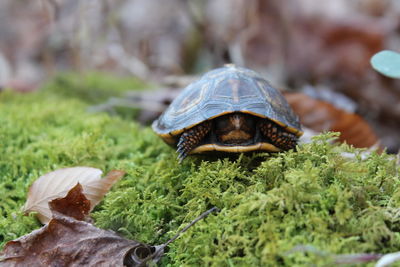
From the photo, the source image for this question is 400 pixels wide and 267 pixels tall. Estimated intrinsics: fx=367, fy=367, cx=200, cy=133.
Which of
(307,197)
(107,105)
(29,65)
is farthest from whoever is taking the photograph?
(29,65)

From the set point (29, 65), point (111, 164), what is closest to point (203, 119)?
point (111, 164)

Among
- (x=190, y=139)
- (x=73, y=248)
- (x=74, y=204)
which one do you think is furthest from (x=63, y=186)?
(x=190, y=139)

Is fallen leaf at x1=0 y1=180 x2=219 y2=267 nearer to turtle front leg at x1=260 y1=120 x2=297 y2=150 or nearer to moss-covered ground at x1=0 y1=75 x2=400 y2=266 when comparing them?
moss-covered ground at x1=0 y1=75 x2=400 y2=266

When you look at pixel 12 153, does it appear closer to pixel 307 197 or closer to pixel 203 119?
pixel 203 119

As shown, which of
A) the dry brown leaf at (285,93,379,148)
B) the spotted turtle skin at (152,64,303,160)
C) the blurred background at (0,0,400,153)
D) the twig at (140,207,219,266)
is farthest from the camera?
the blurred background at (0,0,400,153)

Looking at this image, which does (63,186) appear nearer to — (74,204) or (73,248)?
(74,204)

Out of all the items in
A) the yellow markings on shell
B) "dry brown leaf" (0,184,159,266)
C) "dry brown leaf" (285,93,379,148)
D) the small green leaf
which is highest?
the small green leaf

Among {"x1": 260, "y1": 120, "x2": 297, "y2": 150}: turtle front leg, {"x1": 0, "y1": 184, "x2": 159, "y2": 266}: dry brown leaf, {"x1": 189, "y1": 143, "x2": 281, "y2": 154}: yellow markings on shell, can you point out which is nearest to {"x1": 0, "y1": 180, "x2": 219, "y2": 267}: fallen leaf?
{"x1": 0, "y1": 184, "x2": 159, "y2": 266}: dry brown leaf
